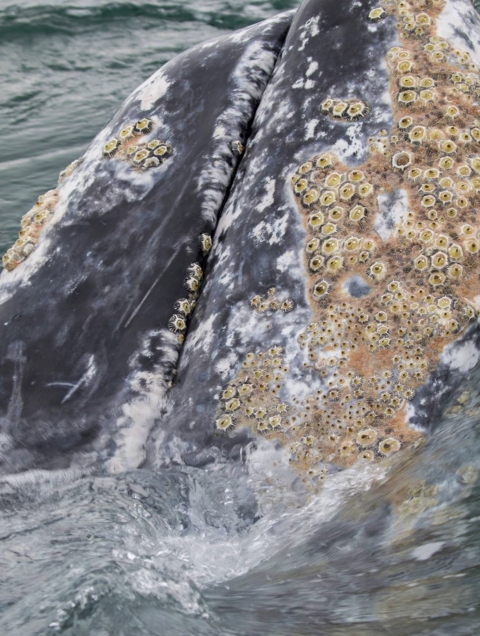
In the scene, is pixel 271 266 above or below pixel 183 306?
above

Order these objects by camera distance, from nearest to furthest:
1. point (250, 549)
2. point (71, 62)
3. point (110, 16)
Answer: point (250, 549), point (71, 62), point (110, 16)

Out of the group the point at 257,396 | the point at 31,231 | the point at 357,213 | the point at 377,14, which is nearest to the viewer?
the point at 257,396

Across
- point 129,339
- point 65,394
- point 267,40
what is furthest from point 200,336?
point 267,40

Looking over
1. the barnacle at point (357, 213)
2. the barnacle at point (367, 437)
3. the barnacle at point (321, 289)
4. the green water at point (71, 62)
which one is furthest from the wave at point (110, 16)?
the barnacle at point (367, 437)

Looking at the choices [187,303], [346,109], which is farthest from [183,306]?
[346,109]

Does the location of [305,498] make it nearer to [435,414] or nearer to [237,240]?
[435,414]

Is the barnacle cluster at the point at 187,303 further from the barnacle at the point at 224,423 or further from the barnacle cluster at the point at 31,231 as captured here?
the barnacle cluster at the point at 31,231

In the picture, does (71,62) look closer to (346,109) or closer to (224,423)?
(346,109)
